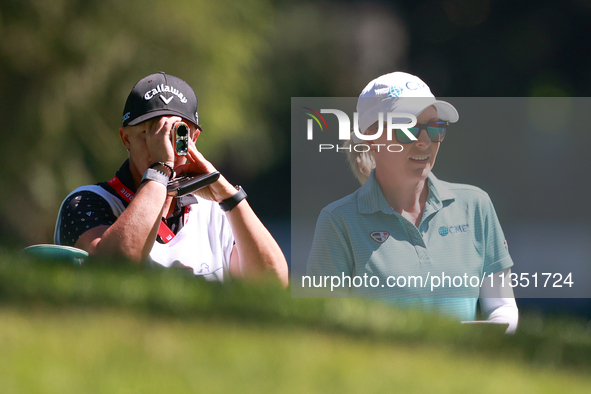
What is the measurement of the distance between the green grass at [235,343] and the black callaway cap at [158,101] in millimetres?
667

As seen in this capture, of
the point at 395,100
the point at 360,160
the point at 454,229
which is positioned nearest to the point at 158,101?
the point at 360,160

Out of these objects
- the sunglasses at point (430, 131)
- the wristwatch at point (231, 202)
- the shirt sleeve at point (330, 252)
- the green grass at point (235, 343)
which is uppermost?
the sunglasses at point (430, 131)

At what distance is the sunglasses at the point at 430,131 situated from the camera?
8.14 feet

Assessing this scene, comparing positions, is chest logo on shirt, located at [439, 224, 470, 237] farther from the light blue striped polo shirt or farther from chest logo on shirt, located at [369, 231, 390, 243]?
chest logo on shirt, located at [369, 231, 390, 243]

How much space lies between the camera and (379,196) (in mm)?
2529

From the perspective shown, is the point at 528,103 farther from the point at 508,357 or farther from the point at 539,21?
the point at 539,21

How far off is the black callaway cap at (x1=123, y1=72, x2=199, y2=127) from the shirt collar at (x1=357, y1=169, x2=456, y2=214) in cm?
84

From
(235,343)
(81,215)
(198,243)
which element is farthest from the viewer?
(198,243)

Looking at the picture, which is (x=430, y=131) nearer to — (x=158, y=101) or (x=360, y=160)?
(x=360, y=160)

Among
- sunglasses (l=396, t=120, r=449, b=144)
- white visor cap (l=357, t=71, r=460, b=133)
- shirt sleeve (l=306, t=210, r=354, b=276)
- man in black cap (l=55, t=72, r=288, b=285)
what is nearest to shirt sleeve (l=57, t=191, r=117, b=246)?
man in black cap (l=55, t=72, r=288, b=285)

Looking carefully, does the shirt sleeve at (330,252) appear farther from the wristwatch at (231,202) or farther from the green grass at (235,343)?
the wristwatch at (231,202)

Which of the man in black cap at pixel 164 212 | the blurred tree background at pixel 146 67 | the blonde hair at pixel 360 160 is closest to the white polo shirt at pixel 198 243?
the man in black cap at pixel 164 212

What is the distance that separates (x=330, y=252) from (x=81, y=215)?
107 cm

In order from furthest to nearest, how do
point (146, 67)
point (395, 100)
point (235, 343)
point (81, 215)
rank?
point (146, 67) → point (81, 215) → point (395, 100) → point (235, 343)
